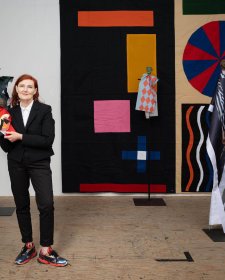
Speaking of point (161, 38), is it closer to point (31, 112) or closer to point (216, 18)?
point (216, 18)

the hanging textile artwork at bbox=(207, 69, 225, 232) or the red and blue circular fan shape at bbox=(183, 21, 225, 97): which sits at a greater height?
the red and blue circular fan shape at bbox=(183, 21, 225, 97)

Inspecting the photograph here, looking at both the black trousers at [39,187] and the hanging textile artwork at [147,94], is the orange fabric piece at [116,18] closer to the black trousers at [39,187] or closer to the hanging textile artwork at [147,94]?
the hanging textile artwork at [147,94]

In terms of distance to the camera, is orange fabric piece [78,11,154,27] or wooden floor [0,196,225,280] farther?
orange fabric piece [78,11,154,27]

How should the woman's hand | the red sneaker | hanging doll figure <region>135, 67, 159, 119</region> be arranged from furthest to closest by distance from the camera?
hanging doll figure <region>135, 67, 159, 119</region>
the red sneaker
the woman's hand

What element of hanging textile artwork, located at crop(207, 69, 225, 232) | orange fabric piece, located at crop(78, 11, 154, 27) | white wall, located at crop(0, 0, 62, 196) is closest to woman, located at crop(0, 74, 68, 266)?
hanging textile artwork, located at crop(207, 69, 225, 232)

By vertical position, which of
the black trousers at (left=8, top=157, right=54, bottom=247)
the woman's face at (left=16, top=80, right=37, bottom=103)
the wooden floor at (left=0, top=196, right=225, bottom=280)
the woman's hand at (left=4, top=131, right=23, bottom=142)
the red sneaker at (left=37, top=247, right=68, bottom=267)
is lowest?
the wooden floor at (left=0, top=196, right=225, bottom=280)

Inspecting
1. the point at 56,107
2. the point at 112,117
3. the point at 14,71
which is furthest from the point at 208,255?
the point at 14,71

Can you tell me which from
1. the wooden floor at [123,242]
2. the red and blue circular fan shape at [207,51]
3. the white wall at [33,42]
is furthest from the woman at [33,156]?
the red and blue circular fan shape at [207,51]

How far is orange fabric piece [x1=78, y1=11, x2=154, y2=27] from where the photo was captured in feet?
14.7

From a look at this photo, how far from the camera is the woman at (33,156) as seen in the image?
2.55 metres

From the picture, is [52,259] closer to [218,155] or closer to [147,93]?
[218,155]

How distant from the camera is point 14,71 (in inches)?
180

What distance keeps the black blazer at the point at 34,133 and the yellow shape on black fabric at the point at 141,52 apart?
207 centimetres

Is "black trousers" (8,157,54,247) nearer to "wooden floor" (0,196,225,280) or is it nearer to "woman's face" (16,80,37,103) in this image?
"wooden floor" (0,196,225,280)
